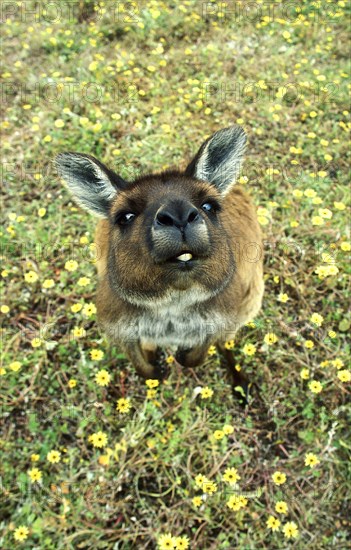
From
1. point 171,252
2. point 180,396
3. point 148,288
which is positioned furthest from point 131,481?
point 171,252

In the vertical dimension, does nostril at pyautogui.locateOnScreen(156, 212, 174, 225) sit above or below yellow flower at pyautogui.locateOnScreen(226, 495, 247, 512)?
above

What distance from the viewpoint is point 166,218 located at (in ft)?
6.73

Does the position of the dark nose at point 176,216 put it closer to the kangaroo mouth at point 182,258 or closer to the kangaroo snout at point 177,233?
the kangaroo snout at point 177,233

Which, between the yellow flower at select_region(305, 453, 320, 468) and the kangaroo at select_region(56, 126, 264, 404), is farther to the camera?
the yellow flower at select_region(305, 453, 320, 468)

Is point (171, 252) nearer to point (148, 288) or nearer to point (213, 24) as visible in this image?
point (148, 288)

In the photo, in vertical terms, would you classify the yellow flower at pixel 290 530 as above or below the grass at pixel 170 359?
below

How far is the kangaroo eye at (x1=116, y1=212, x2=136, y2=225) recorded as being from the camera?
2.47 m

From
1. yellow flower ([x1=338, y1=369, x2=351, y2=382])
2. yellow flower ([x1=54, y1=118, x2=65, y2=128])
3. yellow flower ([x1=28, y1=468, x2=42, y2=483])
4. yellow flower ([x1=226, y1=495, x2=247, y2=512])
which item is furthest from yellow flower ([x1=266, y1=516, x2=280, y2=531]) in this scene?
yellow flower ([x1=54, y1=118, x2=65, y2=128])

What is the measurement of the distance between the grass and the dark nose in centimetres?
170

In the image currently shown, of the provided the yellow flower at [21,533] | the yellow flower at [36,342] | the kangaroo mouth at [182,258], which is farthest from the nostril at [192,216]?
the yellow flower at [21,533]

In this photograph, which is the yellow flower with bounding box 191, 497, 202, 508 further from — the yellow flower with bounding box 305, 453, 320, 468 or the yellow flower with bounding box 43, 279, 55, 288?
the yellow flower with bounding box 43, 279, 55, 288

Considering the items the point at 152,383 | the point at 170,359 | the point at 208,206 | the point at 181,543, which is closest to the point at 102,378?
the point at 152,383

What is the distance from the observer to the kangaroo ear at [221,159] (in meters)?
2.63

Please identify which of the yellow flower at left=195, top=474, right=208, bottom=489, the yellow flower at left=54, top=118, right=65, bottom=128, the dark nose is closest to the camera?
the dark nose
